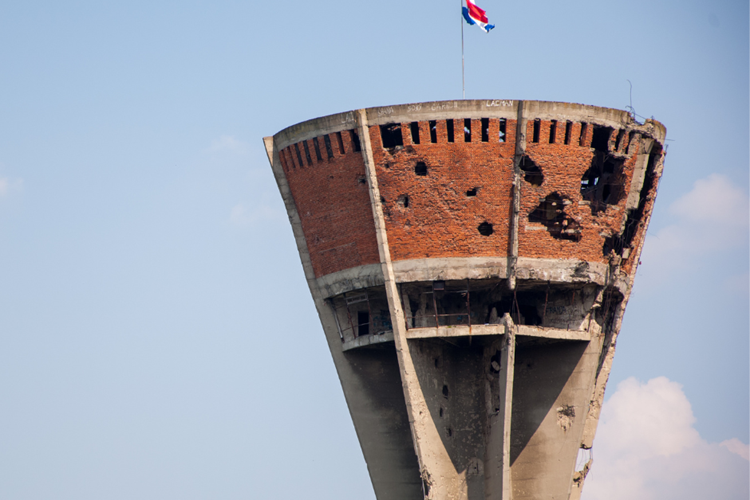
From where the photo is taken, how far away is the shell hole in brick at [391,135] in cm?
2722

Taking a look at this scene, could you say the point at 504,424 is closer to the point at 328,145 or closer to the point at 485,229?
the point at 485,229

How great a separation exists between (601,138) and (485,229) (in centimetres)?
343

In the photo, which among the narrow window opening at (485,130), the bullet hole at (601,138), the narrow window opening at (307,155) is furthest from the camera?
the narrow window opening at (307,155)

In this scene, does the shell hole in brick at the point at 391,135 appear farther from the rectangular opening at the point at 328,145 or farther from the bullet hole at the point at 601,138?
the bullet hole at the point at 601,138

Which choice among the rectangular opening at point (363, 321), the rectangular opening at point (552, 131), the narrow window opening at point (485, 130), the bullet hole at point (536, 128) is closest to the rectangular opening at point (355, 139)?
the narrow window opening at point (485, 130)

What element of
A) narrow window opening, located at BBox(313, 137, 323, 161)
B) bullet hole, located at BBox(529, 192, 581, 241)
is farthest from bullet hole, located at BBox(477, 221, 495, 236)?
narrow window opening, located at BBox(313, 137, 323, 161)

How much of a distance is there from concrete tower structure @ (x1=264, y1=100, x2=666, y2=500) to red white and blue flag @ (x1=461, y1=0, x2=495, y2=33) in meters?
2.67

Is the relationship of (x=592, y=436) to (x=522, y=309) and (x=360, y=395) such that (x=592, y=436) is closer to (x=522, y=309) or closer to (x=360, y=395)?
(x=522, y=309)

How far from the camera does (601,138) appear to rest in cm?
2778

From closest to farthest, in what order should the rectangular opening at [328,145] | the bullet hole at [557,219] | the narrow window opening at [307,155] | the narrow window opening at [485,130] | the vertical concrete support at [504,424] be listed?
the vertical concrete support at [504,424] → the narrow window opening at [485,130] → the bullet hole at [557,219] → the rectangular opening at [328,145] → the narrow window opening at [307,155]

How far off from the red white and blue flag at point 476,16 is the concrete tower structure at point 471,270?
8.75ft

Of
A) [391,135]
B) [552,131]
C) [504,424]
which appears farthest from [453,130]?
[504,424]

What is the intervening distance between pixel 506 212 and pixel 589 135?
2531 mm

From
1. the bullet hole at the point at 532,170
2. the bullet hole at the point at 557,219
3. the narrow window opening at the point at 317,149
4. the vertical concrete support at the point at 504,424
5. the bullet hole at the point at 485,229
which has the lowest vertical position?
the vertical concrete support at the point at 504,424
